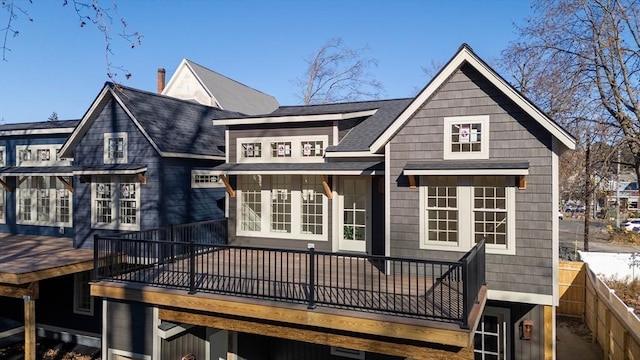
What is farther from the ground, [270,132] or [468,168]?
[270,132]

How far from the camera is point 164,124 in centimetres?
1268

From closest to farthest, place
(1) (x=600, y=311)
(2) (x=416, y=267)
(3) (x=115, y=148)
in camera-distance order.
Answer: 1. (2) (x=416, y=267)
2. (1) (x=600, y=311)
3. (3) (x=115, y=148)

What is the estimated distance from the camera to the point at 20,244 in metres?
13.4

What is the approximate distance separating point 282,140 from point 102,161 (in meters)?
5.84

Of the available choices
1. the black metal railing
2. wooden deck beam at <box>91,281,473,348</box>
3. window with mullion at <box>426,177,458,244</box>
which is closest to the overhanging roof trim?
window with mullion at <box>426,177,458,244</box>

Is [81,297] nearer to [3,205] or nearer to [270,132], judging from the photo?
[3,205]

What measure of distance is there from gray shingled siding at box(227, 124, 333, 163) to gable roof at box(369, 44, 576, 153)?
2.63 meters

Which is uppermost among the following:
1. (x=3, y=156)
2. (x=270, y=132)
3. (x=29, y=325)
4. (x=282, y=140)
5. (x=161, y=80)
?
(x=161, y=80)

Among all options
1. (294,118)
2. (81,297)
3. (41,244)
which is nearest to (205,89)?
(41,244)

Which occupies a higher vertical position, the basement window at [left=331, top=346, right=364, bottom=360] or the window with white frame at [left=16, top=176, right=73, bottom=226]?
the window with white frame at [left=16, top=176, right=73, bottom=226]

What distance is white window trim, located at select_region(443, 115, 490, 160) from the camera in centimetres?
848

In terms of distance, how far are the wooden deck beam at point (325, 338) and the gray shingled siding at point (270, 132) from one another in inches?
229

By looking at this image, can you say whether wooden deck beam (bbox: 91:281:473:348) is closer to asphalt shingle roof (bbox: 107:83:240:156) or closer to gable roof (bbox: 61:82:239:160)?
gable roof (bbox: 61:82:239:160)

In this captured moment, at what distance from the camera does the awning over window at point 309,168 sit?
394 inches
